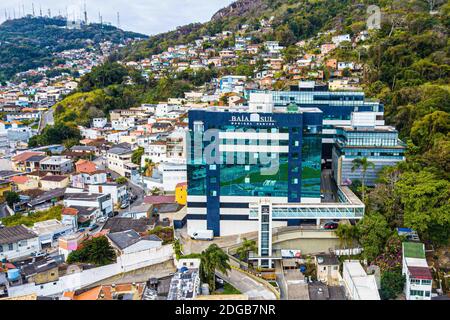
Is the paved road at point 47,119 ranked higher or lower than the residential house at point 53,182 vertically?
higher

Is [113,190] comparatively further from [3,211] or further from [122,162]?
[3,211]

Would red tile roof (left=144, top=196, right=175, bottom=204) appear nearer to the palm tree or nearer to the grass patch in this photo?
the grass patch

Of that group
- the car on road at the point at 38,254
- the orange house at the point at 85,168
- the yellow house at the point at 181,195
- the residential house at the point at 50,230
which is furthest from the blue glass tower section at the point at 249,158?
the orange house at the point at 85,168

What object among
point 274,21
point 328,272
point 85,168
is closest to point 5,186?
point 85,168

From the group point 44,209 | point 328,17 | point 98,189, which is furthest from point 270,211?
point 328,17

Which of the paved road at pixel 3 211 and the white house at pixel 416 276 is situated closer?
the white house at pixel 416 276

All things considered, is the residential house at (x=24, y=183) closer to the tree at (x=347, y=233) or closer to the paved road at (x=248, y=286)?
the paved road at (x=248, y=286)
